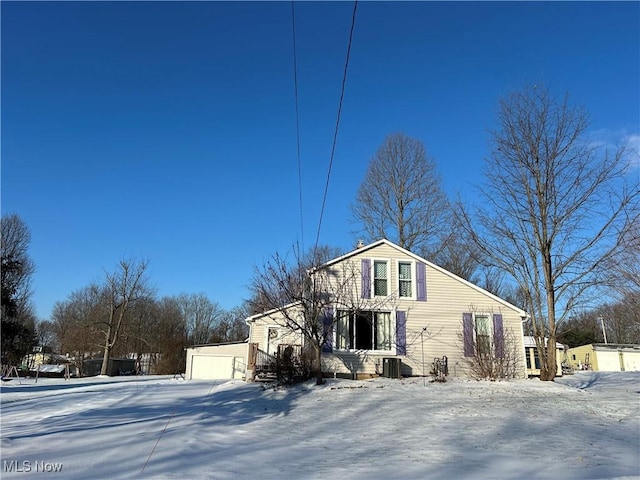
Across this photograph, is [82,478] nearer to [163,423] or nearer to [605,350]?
[163,423]

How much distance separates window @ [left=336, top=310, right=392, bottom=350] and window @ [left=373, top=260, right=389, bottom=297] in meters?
0.85

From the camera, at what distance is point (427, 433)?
28.3ft

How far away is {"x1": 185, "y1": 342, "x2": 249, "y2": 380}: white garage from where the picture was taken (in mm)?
26922

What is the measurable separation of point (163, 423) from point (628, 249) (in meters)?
14.3

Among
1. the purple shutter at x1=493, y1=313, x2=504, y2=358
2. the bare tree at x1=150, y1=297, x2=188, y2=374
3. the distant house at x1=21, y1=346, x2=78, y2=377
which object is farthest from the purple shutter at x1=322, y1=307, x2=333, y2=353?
the bare tree at x1=150, y1=297, x2=188, y2=374

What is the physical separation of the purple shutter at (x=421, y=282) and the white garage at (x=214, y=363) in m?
12.9

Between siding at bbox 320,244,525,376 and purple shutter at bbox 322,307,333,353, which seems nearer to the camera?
purple shutter at bbox 322,307,333,353

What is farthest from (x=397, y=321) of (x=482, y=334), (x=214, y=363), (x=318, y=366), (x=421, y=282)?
(x=214, y=363)

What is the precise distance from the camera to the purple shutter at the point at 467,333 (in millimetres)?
18312

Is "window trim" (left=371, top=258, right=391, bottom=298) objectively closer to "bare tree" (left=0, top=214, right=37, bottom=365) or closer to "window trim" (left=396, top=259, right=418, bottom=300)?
"window trim" (left=396, top=259, right=418, bottom=300)

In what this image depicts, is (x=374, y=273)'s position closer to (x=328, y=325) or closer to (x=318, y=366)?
(x=328, y=325)

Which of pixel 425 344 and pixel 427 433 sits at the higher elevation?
pixel 425 344

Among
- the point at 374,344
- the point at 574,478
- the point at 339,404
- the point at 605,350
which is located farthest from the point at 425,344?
the point at 605,350

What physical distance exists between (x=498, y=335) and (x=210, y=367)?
54.7ft
